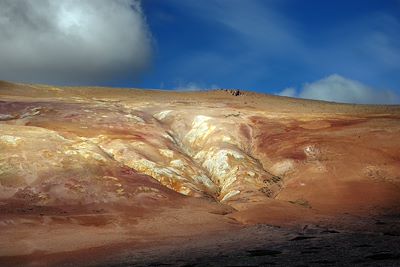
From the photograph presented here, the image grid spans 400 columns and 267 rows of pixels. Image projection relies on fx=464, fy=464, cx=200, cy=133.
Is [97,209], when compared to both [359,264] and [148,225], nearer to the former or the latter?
[148,225]

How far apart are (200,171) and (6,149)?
13.0 metres

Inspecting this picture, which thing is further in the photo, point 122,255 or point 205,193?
point 205,193

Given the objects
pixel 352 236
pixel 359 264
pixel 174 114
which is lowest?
pixel 359 264

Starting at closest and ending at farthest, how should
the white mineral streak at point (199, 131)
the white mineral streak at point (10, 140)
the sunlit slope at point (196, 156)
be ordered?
the sunlit slope at point (196, 156), the white mineral streak at point (10, 140), the white mineral streak at point (199, 131)

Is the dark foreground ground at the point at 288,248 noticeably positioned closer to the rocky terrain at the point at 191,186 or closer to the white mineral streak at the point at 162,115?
the rocky terrain at the point at 191,186

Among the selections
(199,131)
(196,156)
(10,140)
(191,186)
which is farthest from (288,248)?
(199,131)

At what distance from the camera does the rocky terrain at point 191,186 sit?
18641 millimetres

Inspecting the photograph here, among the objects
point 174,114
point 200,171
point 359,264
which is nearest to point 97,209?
point 200,171

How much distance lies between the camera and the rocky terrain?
1864cm

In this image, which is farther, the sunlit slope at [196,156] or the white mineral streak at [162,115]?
the white mineral streak at [162,115]

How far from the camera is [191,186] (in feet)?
99.7

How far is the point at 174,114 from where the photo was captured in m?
46.7

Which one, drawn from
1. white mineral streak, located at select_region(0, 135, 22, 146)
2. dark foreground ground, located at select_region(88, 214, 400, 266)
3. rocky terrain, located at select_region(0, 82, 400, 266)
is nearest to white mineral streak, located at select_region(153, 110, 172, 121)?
rocky terrain, located at select_region(0, 82, 400, 266)

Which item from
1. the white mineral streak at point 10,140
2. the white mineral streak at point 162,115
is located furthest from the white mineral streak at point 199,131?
the white mineral streak at point 10,140
